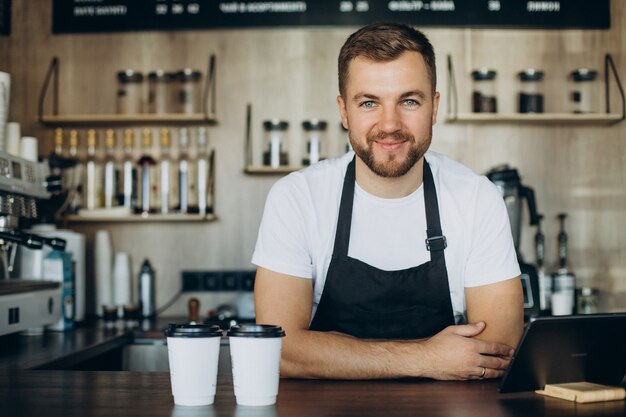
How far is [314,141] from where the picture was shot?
11.2 ft

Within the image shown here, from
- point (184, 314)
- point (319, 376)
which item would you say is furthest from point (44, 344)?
point (319, 376)

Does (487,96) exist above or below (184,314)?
above

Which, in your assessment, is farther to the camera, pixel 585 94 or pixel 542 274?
pixel 585 94

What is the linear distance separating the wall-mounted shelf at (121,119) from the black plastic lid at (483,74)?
1166mm

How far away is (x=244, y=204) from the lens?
11.4 feet

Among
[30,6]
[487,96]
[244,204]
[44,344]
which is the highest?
[30,6]

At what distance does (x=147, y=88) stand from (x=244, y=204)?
69 centimetres

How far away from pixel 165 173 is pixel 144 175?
92 millimetres

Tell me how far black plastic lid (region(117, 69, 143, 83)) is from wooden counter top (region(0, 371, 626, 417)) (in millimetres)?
2231

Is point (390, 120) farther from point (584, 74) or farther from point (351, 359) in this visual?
point (584, 74)

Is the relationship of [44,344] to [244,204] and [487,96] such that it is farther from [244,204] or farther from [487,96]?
[487,96]

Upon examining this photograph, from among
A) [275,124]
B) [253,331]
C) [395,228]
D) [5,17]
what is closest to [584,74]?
[275,124]

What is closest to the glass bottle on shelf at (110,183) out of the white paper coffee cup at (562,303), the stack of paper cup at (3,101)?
the stack of paper cup at (3,101)

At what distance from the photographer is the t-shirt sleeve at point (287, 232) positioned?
5.61ft
